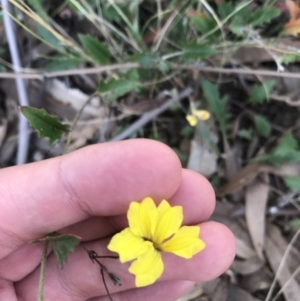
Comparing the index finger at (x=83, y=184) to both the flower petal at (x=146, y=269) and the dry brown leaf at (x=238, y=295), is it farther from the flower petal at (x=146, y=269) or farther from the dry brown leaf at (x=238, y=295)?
the dry brown leaf at (x=238, y=295)

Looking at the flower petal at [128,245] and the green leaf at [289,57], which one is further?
the green leaf at [289,57]

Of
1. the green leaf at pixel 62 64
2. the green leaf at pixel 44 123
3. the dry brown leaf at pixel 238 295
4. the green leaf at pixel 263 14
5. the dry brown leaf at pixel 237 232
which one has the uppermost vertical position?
the green leaf at pixel 263 14

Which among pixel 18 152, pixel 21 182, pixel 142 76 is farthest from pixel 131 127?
pixel 21 182

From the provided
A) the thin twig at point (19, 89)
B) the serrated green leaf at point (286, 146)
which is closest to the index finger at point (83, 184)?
the thin twig at point (19, 89)

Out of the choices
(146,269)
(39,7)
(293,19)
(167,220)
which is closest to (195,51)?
(293,19)

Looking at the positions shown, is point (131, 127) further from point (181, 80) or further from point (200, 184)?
point (200, 184)

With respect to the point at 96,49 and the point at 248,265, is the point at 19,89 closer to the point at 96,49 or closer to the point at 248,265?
the point at 96,49

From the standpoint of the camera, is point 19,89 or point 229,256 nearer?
point 229,256
